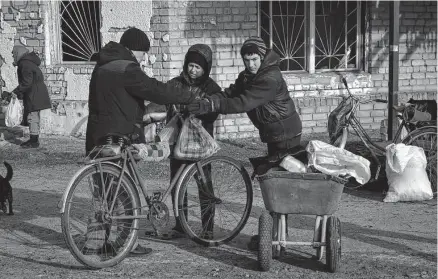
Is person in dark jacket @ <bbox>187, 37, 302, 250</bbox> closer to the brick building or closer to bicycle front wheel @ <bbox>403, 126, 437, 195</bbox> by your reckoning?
bicycle front wheel @ <bbox>403, 126, 437, 195</bbox>

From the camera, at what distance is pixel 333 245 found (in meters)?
5.08

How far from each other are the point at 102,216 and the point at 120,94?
0.92m

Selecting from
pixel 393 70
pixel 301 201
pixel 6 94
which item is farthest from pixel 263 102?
pixel 6 94

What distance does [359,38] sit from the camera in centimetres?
1223

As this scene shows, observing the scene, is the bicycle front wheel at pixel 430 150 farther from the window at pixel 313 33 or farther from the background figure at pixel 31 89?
the background figure at pixel 31 89

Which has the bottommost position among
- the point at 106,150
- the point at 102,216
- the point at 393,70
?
the point at 102,216

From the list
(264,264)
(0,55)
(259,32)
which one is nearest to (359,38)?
(259,32)

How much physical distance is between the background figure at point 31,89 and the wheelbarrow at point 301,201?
249 inches

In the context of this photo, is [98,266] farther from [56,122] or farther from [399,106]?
[56,122]

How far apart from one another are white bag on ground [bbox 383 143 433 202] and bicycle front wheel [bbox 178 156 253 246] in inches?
81.4

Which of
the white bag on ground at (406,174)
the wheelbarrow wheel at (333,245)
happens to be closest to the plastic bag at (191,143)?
the wheelbarrow wheel at (333,245)

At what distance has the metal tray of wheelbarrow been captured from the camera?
5070 mm

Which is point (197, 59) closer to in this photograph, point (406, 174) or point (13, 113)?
point (406, 174)

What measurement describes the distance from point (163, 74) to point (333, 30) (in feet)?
10.2
